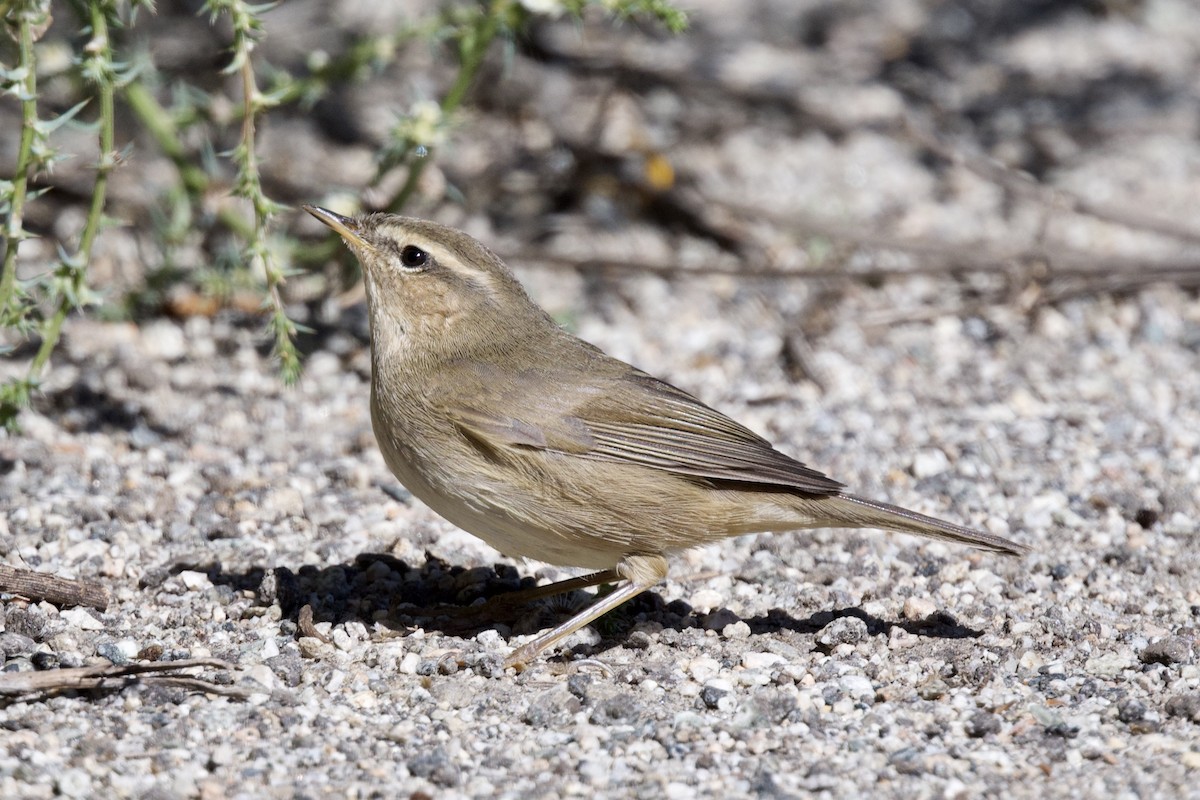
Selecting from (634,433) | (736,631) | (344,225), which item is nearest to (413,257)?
(344,225)

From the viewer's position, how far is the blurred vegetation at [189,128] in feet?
16.4

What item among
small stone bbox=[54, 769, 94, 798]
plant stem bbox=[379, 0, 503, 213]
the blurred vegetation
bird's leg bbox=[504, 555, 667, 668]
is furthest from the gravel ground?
plant stem bbox=[379, 0, 503, 213]

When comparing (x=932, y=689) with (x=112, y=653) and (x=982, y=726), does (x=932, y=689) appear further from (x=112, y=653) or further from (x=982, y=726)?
(x=112, y=653)

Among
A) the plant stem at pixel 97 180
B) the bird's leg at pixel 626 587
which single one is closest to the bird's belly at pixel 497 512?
the bird's leg at pixel 626 587

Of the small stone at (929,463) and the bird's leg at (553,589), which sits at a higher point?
the small stone at (929,463)

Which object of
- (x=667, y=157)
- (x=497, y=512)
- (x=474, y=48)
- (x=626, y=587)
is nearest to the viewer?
(x=497, y=512)

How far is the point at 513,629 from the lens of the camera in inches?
207

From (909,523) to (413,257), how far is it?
198 centimetres

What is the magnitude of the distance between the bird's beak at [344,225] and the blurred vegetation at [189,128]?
0.14 m

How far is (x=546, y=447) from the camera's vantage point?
4.96 metres

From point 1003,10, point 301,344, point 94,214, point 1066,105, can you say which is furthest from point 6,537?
point 1003,10

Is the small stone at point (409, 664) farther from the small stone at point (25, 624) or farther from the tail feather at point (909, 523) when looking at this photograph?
the tail feather at point (909, 523)

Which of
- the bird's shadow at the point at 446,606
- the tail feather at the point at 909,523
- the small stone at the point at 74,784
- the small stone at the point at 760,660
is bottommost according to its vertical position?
the bird's shadow at the point at 446,606

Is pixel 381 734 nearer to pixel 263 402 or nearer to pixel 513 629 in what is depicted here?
pixel 513 629
